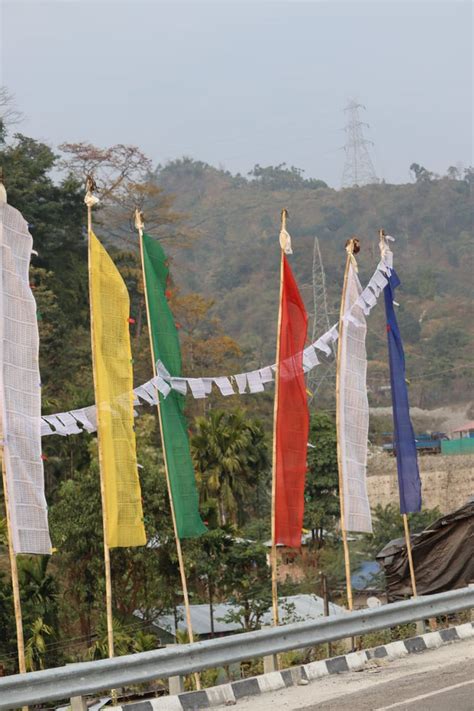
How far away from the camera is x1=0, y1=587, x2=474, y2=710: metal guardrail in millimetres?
9469

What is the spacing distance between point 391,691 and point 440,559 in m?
8.85

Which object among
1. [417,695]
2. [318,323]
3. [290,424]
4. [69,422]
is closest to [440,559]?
[290,424]

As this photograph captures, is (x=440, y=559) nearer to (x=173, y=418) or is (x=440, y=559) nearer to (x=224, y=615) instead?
(x=173, y=418)

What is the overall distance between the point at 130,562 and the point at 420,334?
78.4 metres

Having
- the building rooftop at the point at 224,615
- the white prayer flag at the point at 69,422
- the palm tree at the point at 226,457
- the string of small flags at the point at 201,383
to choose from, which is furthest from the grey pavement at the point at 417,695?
the palm tree at the point at 226,457

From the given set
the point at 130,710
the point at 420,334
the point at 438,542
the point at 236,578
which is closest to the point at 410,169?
the point at 420,334

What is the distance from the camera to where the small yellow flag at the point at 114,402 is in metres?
13.4

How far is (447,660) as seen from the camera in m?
12.3

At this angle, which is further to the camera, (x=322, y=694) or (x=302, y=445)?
(x=302, y=445)

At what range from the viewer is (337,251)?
433 feet

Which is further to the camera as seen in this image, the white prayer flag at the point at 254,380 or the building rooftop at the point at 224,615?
the building rooftop at the point at 224,615

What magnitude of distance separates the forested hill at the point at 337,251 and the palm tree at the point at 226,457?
40.9 meters

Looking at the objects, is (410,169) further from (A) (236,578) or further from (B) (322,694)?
(B) (322,694)

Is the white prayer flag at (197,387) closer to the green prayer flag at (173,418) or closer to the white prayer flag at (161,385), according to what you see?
the green prayer flag at (173,418)
